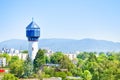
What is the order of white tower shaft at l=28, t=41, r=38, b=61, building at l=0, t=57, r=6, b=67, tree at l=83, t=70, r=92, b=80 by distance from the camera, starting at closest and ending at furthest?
tree at l=83, t=70, r=92, b=80 < white tower shaft at l=28, t=41, r=38, b=61 < building at l=0, t=57, r=6, b=67

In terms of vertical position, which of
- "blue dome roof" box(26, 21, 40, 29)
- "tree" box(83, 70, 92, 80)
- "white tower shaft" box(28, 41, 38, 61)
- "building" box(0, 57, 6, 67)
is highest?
"blue dome roof" box(26, 21, 40, 29)

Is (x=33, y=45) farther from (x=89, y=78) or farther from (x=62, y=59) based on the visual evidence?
(x=89, y=78)

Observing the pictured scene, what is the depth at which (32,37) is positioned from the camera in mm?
50062

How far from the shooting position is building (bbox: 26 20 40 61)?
49403 millimetres

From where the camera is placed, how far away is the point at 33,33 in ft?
164

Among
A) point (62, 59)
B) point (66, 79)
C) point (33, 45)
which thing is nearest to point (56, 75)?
point (66, 79)

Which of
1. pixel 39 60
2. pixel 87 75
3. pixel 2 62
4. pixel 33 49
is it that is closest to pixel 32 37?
pixel 33 49

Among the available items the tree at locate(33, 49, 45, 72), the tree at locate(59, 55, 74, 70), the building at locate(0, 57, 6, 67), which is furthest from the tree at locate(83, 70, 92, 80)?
the building at locate(0, 57, 6, 67)

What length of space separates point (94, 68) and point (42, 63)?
9.22 meters

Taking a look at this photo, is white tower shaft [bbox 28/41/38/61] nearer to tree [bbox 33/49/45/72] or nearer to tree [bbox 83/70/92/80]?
tree [bbox 33/49/45/72]

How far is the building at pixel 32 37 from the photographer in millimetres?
49403

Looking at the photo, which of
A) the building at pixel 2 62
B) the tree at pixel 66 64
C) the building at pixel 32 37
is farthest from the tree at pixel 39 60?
the building at pixel 2 62

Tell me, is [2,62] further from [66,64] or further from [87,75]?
[87,75]

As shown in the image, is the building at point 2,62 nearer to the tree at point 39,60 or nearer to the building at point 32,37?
the building at point 32,37
